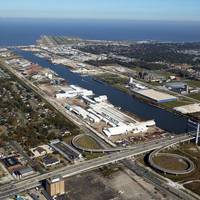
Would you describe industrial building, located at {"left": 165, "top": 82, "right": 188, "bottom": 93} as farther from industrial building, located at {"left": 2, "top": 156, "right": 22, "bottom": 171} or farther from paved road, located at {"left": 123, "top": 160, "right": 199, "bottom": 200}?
industrial building, located at {"left": 2, "top": 156, "right": 22, "bottom": 171}

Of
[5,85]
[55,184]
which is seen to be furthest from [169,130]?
[5,85]

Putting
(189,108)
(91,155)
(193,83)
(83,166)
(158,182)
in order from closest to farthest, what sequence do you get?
1. (158,182)
2. (83,166)
3. (91,155)
4. (189,108)
5. (193,83)

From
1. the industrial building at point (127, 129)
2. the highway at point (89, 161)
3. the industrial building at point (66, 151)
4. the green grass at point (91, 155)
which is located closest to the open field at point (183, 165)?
the highway at point (89, 161)

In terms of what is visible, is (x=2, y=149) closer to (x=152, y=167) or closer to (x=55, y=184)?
(x=55, y=184)

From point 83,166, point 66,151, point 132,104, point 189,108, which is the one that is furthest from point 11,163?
point 189,108

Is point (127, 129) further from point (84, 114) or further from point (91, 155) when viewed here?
point (91, 155)

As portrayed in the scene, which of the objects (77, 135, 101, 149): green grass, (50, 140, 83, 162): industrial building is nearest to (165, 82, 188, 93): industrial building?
(77, 135, 101, 149): green grass

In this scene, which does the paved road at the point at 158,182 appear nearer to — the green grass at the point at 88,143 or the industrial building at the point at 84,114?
the green grass at the point at 88,143
